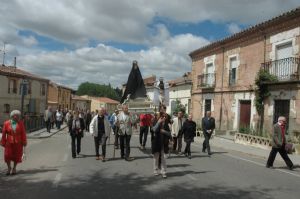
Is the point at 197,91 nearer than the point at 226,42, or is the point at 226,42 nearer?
the point at 226,42

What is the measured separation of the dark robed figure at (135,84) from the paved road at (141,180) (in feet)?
10.3

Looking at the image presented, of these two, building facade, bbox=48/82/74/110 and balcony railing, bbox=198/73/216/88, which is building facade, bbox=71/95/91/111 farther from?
balcony railing, bbox=198/73/216/88

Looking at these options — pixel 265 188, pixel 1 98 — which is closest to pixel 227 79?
pixel 265 188

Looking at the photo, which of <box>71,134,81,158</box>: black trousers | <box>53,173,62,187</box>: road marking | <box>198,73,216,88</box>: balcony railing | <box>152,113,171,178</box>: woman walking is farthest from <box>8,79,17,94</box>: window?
<box>152,113,171,178</box>: woman walking

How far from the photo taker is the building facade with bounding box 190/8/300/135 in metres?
20.0

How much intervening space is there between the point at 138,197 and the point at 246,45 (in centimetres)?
1906

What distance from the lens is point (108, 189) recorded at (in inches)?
314

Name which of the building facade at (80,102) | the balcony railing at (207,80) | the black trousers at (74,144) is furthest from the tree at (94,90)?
the black trousers at (74,144)

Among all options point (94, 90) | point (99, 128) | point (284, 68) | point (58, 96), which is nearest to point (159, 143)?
point (99, 128)

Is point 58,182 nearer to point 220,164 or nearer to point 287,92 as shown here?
point 220,164

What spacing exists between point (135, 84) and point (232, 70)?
505 inches

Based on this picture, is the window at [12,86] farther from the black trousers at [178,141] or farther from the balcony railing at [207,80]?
the black trousers at [178,141]

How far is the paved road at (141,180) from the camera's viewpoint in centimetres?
769

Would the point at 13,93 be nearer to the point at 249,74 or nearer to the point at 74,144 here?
the point at 249,74
